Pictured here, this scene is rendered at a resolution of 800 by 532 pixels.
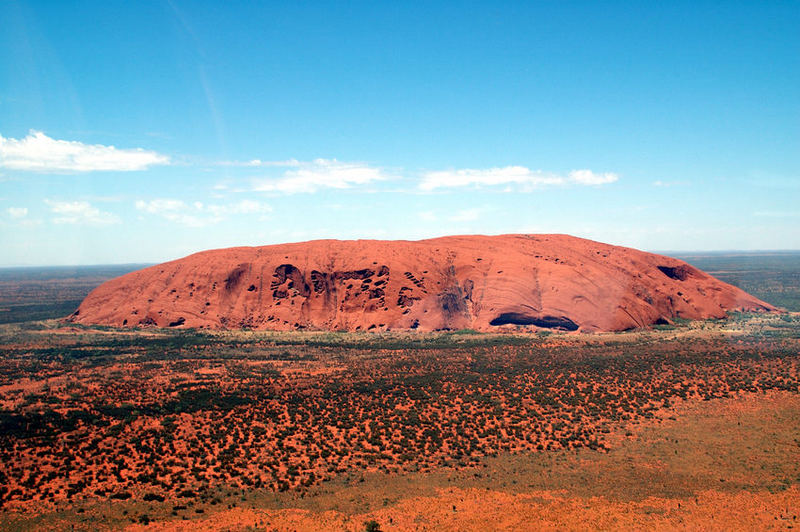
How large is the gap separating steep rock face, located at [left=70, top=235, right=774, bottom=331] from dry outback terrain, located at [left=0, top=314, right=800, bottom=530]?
18677 mm

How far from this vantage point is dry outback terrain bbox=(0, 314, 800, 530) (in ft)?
71.3

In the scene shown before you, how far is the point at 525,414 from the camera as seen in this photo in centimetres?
3378

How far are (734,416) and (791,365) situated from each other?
1770 centimetres

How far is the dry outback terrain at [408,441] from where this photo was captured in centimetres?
2172

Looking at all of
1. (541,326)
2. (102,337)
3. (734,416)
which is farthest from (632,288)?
(102,337)

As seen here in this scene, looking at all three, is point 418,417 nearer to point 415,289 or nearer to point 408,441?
point 408,441

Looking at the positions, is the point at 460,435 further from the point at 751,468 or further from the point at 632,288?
the point at 632,288

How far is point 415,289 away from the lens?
75.1 m

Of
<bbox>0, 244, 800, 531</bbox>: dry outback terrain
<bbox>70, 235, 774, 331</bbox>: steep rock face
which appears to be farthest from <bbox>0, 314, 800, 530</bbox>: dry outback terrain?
<bbox>70, 235, 774, 331</bbox>: steep rock face

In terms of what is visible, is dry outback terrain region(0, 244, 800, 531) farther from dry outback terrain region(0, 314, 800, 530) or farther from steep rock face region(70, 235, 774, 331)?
steep rock face region(70, 235, 774, 331)

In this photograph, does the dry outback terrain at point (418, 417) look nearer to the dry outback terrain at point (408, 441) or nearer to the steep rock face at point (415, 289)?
the dry outback terrain at point (408, 441)

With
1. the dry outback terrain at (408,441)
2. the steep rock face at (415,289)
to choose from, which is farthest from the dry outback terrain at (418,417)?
the steep rock face at (415,289)

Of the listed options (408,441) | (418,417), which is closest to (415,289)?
(418,417)

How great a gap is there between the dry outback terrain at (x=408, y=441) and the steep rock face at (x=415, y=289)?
18677 mm
